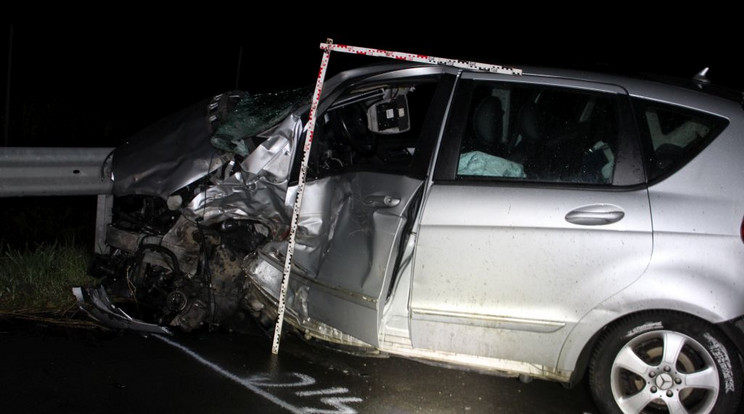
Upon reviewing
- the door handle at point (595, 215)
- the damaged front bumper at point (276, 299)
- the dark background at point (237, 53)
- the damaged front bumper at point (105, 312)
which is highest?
the dark background at point (237, 53)

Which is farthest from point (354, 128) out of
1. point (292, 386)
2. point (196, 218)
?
point (292, 386)

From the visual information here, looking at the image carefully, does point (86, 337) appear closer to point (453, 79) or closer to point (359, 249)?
point (359, 249)

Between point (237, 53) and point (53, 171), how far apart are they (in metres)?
10.6

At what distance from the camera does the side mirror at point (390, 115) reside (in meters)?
5.01

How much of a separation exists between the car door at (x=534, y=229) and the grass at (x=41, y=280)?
96.5 inches

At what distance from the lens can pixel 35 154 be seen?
5.33 meters

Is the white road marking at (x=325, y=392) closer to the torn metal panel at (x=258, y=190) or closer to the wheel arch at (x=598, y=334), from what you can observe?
the torn metal panel at (x=258, y=190)

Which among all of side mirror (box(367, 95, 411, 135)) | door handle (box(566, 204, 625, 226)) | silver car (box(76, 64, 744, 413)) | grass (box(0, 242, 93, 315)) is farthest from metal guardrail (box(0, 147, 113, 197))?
door handle (box(566, 204, 625, 226))

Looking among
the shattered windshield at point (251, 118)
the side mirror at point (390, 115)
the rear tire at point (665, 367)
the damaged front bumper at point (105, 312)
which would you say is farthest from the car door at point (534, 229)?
the damaged front bumper at point (105, 312)

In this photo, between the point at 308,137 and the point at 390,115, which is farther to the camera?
the point at 390,115

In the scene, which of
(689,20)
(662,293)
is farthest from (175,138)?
(689,20)

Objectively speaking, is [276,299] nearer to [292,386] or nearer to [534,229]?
[292,386]

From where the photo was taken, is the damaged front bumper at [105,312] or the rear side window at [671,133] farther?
the damaged front bumper at [105,312]

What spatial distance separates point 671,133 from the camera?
4070 millimetres
